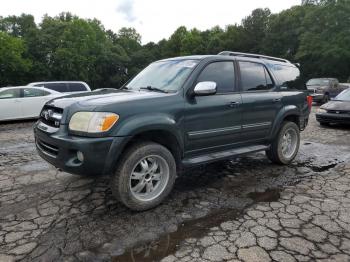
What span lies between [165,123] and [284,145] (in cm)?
304

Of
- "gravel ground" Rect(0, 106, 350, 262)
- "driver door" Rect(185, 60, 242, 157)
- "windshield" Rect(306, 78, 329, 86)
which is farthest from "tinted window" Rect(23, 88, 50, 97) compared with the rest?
"windshield" Rect(306, 78, 329, 86)

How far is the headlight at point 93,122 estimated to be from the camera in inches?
132

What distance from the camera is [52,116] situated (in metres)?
3.77

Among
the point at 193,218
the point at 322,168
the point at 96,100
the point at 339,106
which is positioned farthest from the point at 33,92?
the point at 339,106

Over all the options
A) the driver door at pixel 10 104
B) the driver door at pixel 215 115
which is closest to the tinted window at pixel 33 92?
the driver door at pixel 10 104

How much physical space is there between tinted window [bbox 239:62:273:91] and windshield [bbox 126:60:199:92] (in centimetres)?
94

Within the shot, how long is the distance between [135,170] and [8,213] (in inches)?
63.2

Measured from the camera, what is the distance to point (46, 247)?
3000 mm

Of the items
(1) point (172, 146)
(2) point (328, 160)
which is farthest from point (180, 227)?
(2) point (328, 160)

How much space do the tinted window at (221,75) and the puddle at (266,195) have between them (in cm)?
154

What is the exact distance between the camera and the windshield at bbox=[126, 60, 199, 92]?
13.9 ft

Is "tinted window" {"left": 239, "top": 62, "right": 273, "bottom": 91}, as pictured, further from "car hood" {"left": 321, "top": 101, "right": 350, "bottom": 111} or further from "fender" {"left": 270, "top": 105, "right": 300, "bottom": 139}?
"car hood" {"left": 321, "top": 101, "right": 350, "bottom": 111}

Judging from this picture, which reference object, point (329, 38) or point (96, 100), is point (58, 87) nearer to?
point (96, 100)

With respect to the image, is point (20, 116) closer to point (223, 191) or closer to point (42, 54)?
point (223, 191)
